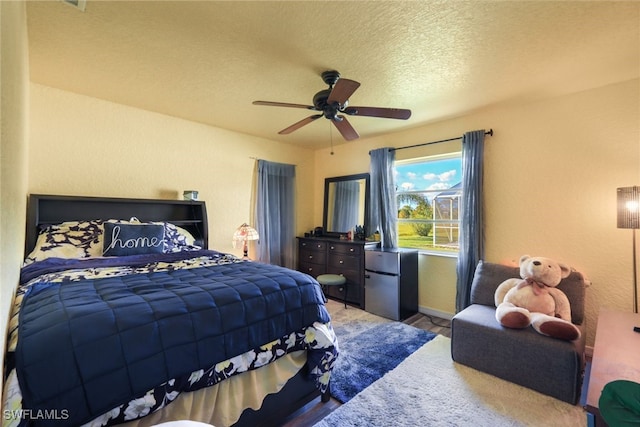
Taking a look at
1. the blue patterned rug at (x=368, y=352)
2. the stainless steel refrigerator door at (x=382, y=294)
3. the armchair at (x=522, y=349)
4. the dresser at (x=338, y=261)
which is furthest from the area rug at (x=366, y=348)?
the armchair at (x=522, y=349)

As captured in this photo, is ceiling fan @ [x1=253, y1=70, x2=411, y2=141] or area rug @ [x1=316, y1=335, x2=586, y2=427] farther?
ceiling fan @ [x1=253, y1=70, x2=411, y2=141]

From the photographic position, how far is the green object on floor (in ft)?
1.96

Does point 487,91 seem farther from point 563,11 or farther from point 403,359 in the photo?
point 403,359

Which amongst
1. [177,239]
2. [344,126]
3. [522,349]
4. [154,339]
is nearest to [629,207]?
[522,349]

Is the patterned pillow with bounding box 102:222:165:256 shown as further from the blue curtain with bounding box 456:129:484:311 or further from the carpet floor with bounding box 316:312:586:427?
the blue curtain with bounding box 456:129:484:311

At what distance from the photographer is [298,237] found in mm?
4590

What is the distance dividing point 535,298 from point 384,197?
6.55 feet

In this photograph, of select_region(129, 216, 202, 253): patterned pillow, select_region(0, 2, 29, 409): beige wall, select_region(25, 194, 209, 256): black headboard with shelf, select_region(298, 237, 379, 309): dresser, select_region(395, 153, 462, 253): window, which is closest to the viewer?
select_region(0, 2, 29, 409): beige wall

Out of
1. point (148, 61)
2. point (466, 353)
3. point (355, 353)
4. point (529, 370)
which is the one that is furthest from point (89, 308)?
point (529, 370)

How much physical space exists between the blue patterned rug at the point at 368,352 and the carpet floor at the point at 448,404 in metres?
0.09

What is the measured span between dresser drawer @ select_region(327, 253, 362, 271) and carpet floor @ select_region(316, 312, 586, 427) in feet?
5.33

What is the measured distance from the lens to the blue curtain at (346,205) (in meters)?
4.30

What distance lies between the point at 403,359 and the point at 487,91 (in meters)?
2.55

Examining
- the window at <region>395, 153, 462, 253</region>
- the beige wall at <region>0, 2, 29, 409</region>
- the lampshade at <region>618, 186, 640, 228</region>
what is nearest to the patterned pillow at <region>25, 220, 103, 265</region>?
the beige wall at <region>0, 2, 29, 409</region>
